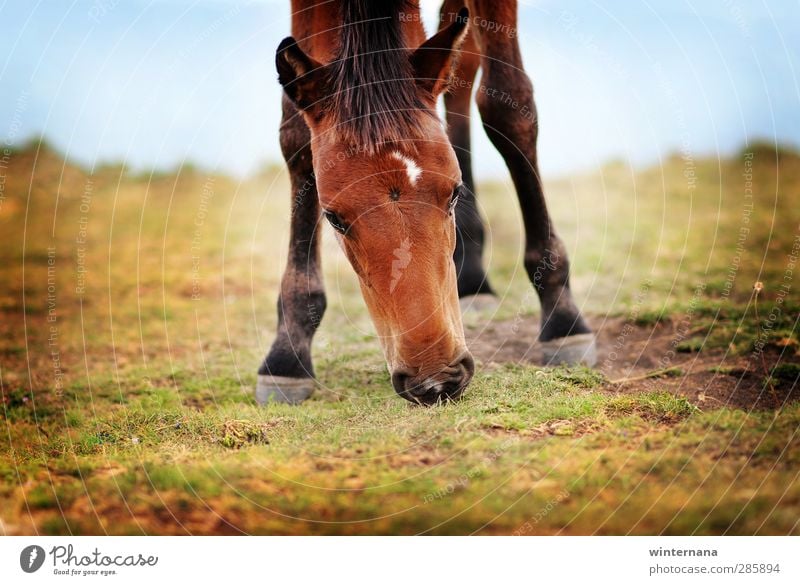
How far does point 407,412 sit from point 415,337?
0.70 m

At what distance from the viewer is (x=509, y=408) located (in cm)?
494

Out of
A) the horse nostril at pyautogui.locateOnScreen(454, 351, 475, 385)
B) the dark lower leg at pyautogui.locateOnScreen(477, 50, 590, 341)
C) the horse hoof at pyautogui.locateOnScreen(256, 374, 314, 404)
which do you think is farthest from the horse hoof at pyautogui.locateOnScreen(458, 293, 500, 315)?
the horse nostril at pyautogui.locateOnScreen(454, 351, 475, 385)

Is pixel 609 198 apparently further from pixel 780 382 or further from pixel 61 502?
pixel 61 502

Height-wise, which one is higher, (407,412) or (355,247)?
(355,247)

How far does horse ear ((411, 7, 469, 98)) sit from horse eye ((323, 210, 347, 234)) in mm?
1001

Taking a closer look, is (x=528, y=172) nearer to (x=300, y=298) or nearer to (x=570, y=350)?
(x=570, y=350)

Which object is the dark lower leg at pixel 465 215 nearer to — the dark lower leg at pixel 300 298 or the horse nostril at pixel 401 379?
the dark lower leg at pixel 300 298

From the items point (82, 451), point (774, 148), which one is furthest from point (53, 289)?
point (774, 148)

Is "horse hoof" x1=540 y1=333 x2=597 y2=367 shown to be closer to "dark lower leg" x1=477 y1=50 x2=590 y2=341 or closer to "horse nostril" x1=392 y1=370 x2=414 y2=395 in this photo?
"dark lower leg" x1=477 y1=50 x2=590 y2=341

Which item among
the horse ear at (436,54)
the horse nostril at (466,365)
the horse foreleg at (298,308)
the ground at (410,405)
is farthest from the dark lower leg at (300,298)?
the horse nostril at (466,365)

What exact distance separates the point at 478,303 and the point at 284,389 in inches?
94.5

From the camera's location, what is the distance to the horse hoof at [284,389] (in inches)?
238

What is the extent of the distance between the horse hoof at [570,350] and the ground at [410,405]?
0.16 m

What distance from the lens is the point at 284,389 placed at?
607cm
